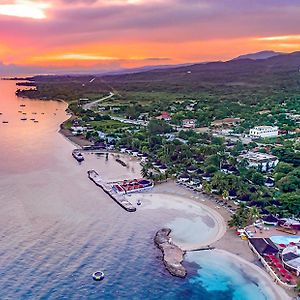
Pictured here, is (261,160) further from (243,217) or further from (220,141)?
(243,217)

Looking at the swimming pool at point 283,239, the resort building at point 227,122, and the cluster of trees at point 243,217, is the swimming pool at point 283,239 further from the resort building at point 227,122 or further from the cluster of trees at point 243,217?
the resort building at point 227,122

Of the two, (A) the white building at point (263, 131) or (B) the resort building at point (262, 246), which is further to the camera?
(A) the white building at point (263, 131)

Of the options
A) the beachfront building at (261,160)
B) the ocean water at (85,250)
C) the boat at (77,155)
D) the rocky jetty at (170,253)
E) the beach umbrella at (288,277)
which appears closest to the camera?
the ocean water at (85,250)

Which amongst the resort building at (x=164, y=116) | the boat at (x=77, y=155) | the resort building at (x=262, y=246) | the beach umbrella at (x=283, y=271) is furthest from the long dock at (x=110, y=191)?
the resort building at (x=164, y=116)

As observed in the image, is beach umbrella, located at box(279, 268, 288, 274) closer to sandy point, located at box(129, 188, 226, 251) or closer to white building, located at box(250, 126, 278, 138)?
sandy point, located at box(129, 188, 226, 251)

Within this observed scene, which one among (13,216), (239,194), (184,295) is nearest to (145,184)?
(239,194)

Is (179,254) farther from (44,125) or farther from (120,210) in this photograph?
(44,125)
